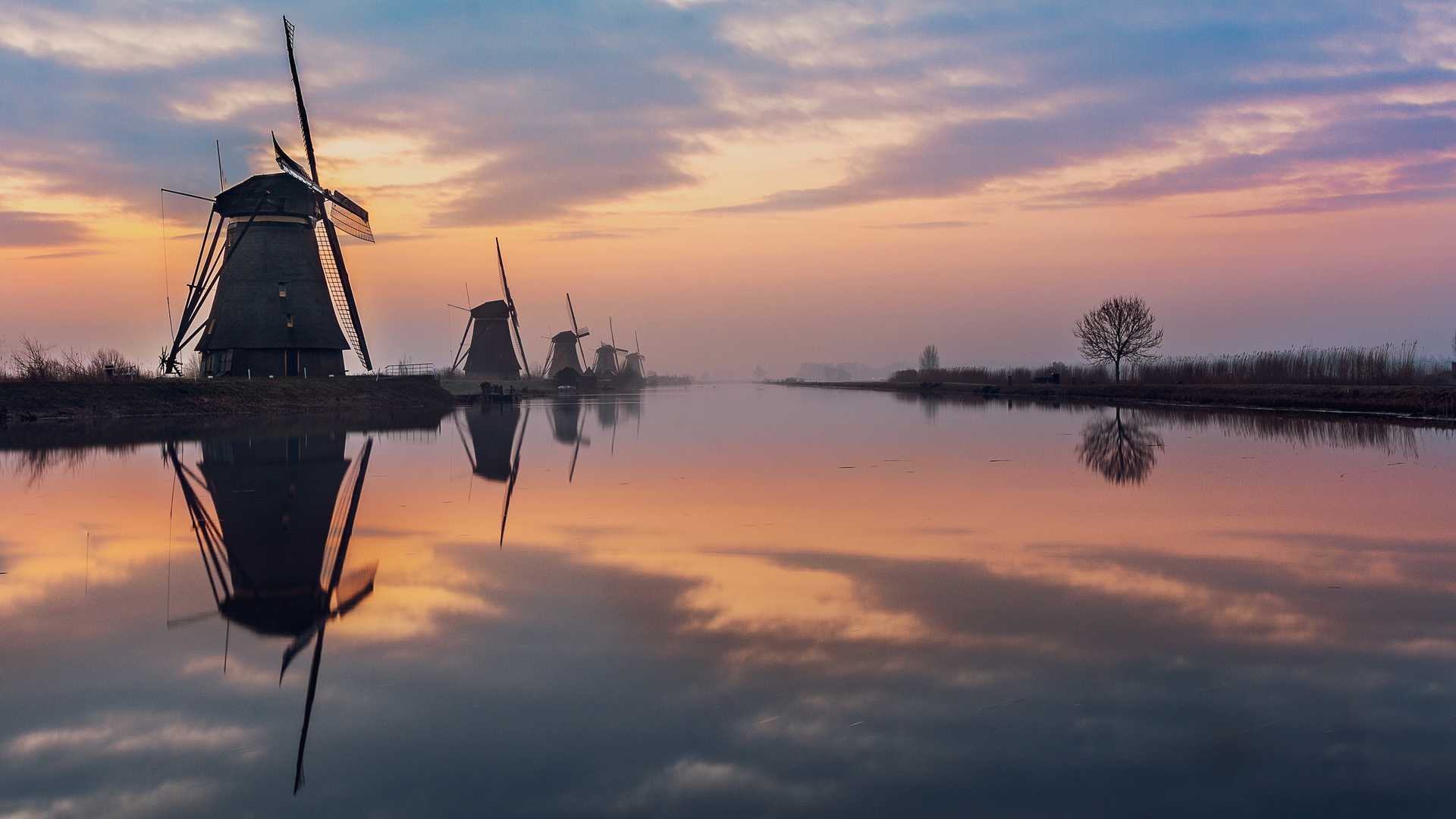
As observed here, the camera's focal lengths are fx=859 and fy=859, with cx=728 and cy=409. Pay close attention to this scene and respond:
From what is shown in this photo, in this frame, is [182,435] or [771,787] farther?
[182,435]

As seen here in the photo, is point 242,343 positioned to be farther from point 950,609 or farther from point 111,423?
point 950,609

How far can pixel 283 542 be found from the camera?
29.5ft

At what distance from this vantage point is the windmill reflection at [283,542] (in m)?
6.38

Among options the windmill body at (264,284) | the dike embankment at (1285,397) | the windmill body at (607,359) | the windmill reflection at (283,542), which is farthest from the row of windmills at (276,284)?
the windmill body at (607,359)

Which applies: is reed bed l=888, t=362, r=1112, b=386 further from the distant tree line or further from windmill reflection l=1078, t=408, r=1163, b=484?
windmill reflection l=1078, t=408, r=1163, b=484

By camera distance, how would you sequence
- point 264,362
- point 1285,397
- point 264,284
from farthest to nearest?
1. point 264,362
2. point 264,284
3. point 1285,397

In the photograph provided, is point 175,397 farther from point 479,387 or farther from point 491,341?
point 491,341

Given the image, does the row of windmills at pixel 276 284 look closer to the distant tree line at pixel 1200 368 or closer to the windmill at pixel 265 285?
the windmill at pixel 265 285

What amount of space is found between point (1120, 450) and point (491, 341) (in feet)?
196

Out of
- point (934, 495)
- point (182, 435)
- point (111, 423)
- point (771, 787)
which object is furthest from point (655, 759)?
point (111, 423)

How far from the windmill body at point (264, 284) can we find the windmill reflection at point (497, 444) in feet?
27.7

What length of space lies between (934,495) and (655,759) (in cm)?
895

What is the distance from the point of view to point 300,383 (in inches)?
1503

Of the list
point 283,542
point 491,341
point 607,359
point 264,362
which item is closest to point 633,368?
point 607,359
